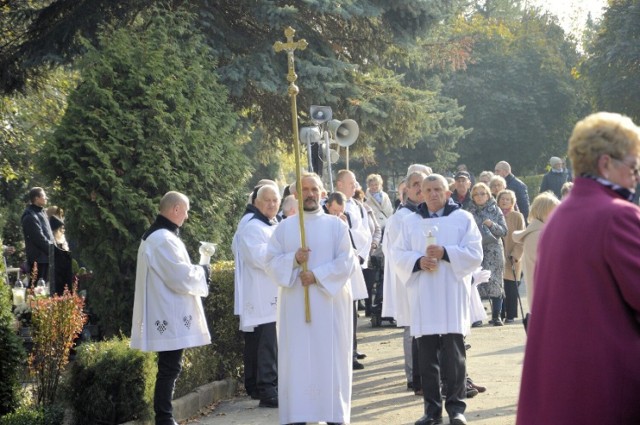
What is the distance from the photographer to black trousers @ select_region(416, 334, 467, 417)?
10.0 m

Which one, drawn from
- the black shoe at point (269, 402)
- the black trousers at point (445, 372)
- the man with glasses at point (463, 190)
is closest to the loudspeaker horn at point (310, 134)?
the man with glasses at point (463, 190)

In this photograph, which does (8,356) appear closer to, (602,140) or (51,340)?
(51,340)

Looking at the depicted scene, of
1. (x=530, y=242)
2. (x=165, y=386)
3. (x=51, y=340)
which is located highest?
(x=530, y=242)

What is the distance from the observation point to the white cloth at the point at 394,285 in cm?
1159

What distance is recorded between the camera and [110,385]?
10094 millimetres

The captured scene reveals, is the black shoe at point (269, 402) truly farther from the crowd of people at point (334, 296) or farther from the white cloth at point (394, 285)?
the white cloth at point (394, 285)

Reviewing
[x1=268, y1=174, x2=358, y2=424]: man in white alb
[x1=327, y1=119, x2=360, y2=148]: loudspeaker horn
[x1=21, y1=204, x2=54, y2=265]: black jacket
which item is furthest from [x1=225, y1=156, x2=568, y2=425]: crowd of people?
[x1=327, y1=119, x2=360, y2=148]: loudspeaker horn

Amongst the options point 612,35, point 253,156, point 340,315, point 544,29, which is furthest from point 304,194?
point 544,29

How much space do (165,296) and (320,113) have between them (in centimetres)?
995

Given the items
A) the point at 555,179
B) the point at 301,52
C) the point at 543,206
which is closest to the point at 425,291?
the point at 543,206

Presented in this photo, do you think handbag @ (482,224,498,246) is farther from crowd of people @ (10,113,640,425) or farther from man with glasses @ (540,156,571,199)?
man with glasses @ (540,156,571,199)

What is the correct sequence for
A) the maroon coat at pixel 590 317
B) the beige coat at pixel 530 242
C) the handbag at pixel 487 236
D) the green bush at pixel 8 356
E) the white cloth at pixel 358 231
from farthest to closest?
the handbag at pixel 487 236 < the white cloth at pixel 358 231 < the beige coat at pixel 530 242 < the green bush at pixel 8 356 < the maroon coat at pixel 590 317

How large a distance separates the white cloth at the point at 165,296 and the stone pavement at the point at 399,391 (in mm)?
1394

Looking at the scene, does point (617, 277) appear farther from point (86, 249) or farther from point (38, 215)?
point (38, 215)
